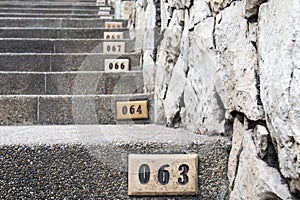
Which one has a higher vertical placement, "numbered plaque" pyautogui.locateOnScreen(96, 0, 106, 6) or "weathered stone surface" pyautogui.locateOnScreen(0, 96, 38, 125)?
"numbered plaque" pyautogui.locateOnScreen(96, 0, 106, 6)

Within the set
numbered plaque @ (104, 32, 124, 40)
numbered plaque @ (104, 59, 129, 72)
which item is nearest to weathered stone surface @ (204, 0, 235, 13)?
numbered plaque @ (104, 59, 129, 72)

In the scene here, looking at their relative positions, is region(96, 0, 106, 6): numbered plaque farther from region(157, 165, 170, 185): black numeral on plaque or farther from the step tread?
region(157, 165, 170, 185): black numeral on plaque

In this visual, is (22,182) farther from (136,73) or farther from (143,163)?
(136,73)

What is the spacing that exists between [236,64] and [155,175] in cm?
37

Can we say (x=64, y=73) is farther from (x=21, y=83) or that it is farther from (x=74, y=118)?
(x=74, y=118)

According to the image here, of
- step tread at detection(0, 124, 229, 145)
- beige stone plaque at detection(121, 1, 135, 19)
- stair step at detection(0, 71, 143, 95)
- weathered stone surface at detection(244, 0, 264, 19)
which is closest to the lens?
weathered stone surface at detection(244, 0, 264, 19)

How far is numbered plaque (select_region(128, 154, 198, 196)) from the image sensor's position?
1.27m

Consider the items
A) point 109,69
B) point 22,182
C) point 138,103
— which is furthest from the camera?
point 109,69

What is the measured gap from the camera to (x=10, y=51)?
9.14 feet

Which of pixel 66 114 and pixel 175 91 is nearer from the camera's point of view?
pixel 175 91

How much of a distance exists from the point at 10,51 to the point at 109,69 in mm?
680

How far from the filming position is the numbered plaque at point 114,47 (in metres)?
2.77

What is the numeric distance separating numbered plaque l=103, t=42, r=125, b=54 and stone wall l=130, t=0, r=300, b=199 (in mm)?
868

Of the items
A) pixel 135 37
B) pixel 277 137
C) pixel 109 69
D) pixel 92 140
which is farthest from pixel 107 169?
pixel 135 37
